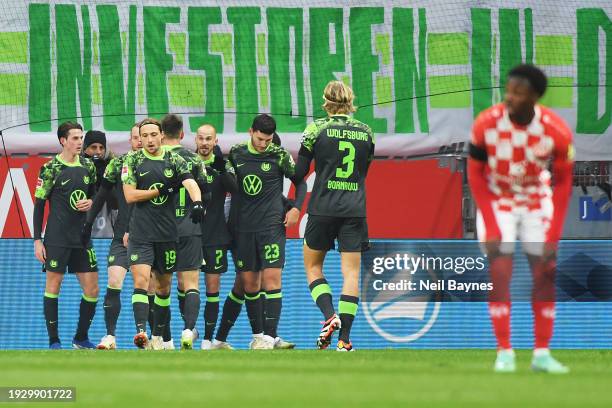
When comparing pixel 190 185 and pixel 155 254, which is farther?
pixel 155 254

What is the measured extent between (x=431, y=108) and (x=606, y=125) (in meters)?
2.40

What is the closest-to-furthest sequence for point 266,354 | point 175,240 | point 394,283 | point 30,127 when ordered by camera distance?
point 266,354, point 175,240, point 394,283, point 30,127

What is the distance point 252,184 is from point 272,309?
1131 millimetres

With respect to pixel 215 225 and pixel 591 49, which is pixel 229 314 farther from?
pixel 591 49

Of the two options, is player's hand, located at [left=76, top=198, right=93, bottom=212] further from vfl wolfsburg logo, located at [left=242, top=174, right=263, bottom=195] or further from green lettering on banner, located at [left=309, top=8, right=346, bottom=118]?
green lettering on banner, located at [left=309, top=8, right=346, bottom=118]

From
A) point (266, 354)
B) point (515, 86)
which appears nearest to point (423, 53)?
point (266, 354)

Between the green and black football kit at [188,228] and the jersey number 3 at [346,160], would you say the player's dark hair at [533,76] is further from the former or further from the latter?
the green and black football kit at [188,228]

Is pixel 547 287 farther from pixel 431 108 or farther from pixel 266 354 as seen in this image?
pixel 431 108

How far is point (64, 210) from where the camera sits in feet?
41.2

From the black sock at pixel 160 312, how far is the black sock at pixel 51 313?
124 cm

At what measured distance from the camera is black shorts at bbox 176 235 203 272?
11.9m

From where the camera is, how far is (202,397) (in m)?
5.49

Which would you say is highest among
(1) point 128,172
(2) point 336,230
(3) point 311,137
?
(3) point 311,137

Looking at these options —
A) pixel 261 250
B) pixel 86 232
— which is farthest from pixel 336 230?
pixel 86 232
